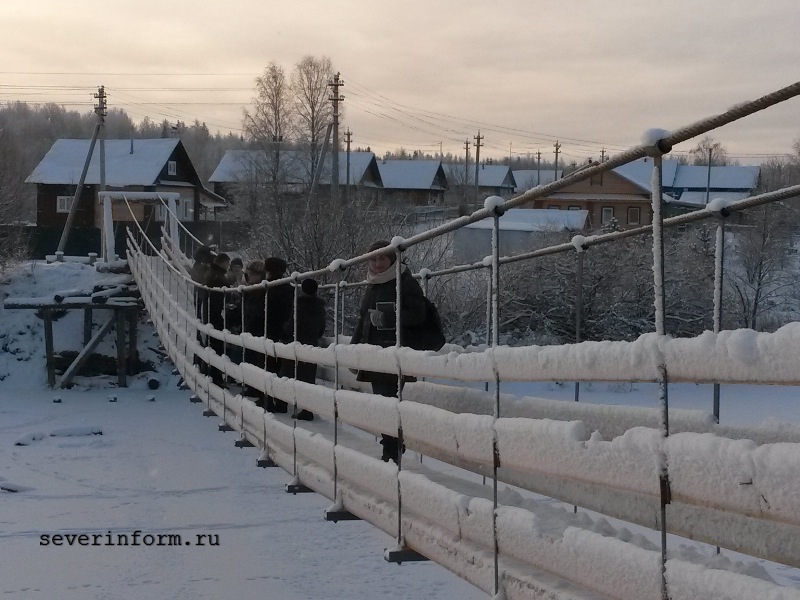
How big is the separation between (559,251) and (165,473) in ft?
50.2

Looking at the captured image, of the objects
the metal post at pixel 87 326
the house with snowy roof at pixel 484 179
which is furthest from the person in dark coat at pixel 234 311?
the house with snowy roof at pixel 484 179

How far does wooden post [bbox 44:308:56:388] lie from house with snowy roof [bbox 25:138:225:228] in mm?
19102

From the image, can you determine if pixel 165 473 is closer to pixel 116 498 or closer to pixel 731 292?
pixel 116 498

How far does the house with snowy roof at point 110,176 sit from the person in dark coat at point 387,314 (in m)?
45.4

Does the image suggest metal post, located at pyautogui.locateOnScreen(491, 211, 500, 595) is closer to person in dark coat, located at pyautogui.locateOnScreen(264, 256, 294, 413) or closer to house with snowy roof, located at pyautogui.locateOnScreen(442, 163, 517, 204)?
person in dark coat, located at pyautogui.locateOnScreen(264, 256, 294, 413)

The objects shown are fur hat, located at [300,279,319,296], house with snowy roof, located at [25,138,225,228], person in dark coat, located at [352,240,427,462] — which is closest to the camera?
person in dark coat, located at [352,240,427,462]

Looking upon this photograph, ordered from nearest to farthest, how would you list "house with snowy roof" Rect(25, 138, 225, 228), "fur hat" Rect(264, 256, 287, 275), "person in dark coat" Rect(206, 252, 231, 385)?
"fur hat" Rect(264, 256, 287, 275)
"person in dark coat" Rect(206, 252, 231, 385)
"house with snowy roof" Rect(25, 138, 225, 228)

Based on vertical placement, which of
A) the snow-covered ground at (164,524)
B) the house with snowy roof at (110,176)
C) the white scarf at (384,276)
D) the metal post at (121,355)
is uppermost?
the house with snowy roof at (110,176)

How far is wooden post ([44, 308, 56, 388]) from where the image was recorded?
3120 centimetres

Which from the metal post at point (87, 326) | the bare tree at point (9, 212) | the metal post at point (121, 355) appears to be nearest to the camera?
the metal post at point (121, 355)

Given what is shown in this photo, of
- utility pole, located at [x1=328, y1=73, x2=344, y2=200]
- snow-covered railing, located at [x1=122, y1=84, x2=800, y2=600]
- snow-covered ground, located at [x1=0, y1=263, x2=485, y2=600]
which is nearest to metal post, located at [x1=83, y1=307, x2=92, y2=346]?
snow-covered ground, located at [x1=0, y1=263, x2=485, y2=600]

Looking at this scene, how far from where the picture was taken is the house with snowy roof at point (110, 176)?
51.9 m

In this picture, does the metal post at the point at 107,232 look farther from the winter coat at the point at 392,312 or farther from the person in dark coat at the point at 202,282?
the winter coat at the point at 392,312

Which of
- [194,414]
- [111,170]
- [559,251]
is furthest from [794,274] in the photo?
[111,170]
